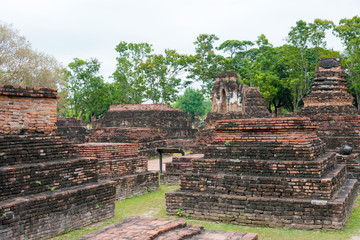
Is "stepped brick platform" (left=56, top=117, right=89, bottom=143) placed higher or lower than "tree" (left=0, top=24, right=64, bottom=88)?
lower

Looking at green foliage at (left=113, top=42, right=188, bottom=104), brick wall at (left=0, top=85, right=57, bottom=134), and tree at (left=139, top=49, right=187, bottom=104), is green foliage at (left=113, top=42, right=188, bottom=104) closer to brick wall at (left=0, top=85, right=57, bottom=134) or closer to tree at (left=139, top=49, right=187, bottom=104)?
tree at (left=139, top=49, right=187, bottom=104)

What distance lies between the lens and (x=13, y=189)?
22.3 feet

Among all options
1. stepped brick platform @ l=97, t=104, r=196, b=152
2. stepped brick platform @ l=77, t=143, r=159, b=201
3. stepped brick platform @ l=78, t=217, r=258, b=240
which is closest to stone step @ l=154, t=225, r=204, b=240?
stepped brick platform @ l=78, t=217, r=258, b=240

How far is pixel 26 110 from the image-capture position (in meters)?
7.78

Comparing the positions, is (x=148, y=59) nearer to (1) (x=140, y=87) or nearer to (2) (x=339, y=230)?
(1) (x=140, y=87)

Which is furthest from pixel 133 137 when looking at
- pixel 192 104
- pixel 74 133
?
pixel 192 104

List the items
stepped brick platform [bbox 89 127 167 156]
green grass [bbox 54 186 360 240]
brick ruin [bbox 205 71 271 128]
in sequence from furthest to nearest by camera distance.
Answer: stepped brick platform [bbox 89 127 167 156], brick ruin [bbox 205 71 271 128], green grass [bbox 54 186 360 240]

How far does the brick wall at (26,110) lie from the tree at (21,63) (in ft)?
A: 77.7

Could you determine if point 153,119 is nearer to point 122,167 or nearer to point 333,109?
point 333,109

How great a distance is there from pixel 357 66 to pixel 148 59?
19445 mm

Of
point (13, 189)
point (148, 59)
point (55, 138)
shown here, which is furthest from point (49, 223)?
point (148, 59)

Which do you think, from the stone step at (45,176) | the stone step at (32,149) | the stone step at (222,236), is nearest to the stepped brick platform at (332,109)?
the stone step at (45,176)

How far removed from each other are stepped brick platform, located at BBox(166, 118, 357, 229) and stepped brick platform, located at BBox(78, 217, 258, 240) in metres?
2.25

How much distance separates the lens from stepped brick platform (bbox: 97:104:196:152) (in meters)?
29.5
